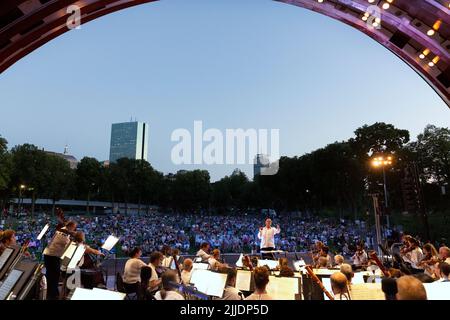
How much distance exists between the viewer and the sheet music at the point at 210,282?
5713 mm

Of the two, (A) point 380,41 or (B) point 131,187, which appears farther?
(B) point 131,187

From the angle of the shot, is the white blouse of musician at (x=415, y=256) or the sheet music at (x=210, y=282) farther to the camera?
the white blouse of musician at (x=415, y=256)

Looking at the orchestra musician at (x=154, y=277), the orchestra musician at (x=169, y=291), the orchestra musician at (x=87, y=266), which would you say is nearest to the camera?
the orchestra musician at (x=169, y=291)

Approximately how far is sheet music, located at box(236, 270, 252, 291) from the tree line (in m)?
11.4

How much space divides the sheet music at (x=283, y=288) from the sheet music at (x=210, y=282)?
2.98ft

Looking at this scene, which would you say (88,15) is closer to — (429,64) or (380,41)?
(380,41)

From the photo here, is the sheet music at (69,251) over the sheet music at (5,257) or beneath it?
beneath

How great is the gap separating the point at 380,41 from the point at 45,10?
18010 millimetres

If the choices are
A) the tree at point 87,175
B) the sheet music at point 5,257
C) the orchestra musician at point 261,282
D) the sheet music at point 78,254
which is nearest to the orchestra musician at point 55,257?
the sheet music at point 78,254

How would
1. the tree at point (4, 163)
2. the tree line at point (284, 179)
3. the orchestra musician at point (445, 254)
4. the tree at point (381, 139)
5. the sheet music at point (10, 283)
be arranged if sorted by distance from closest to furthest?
the sheet music at point (10, 283) → the orchestra musician at point (445, 254) → the tree line at point (284, 179) → the tree at point (4, 163) → the tree at point (381, 139)

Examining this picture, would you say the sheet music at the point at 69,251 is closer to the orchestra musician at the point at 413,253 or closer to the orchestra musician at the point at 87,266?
the orchestra musician at the point at 87,266

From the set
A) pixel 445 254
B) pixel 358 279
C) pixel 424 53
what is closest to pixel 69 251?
pixel 358 279

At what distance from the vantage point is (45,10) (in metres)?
13.9
